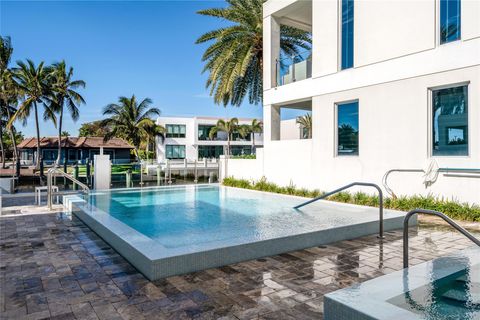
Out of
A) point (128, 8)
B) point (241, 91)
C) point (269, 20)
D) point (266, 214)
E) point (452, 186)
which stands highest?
point (128, 8)

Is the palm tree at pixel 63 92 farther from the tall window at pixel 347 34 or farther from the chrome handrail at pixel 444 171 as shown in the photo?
the chrome handrail at pixel 444 171

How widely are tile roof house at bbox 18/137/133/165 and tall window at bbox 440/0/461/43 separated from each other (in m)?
38.8

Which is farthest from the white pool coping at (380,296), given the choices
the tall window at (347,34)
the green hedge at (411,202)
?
the tall window at (347,34)

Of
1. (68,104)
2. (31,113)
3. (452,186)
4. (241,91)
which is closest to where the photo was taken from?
(452,186)

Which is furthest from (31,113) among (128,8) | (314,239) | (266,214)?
(314,239)

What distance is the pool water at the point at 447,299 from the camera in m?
2.95

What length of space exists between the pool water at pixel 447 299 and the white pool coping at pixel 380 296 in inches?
2.2

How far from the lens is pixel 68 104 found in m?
34.5

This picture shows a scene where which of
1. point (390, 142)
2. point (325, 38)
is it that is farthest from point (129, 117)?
point (390, 142)

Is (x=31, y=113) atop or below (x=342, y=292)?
atop

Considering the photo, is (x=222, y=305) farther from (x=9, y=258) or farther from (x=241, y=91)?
(x=241, y=91)

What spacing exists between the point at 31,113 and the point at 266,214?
3007 centimetres

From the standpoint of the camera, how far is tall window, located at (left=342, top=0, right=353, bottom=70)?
1226cm

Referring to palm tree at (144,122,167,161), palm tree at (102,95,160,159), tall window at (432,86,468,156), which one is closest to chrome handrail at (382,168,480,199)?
tall window at (432,86,468,156)
